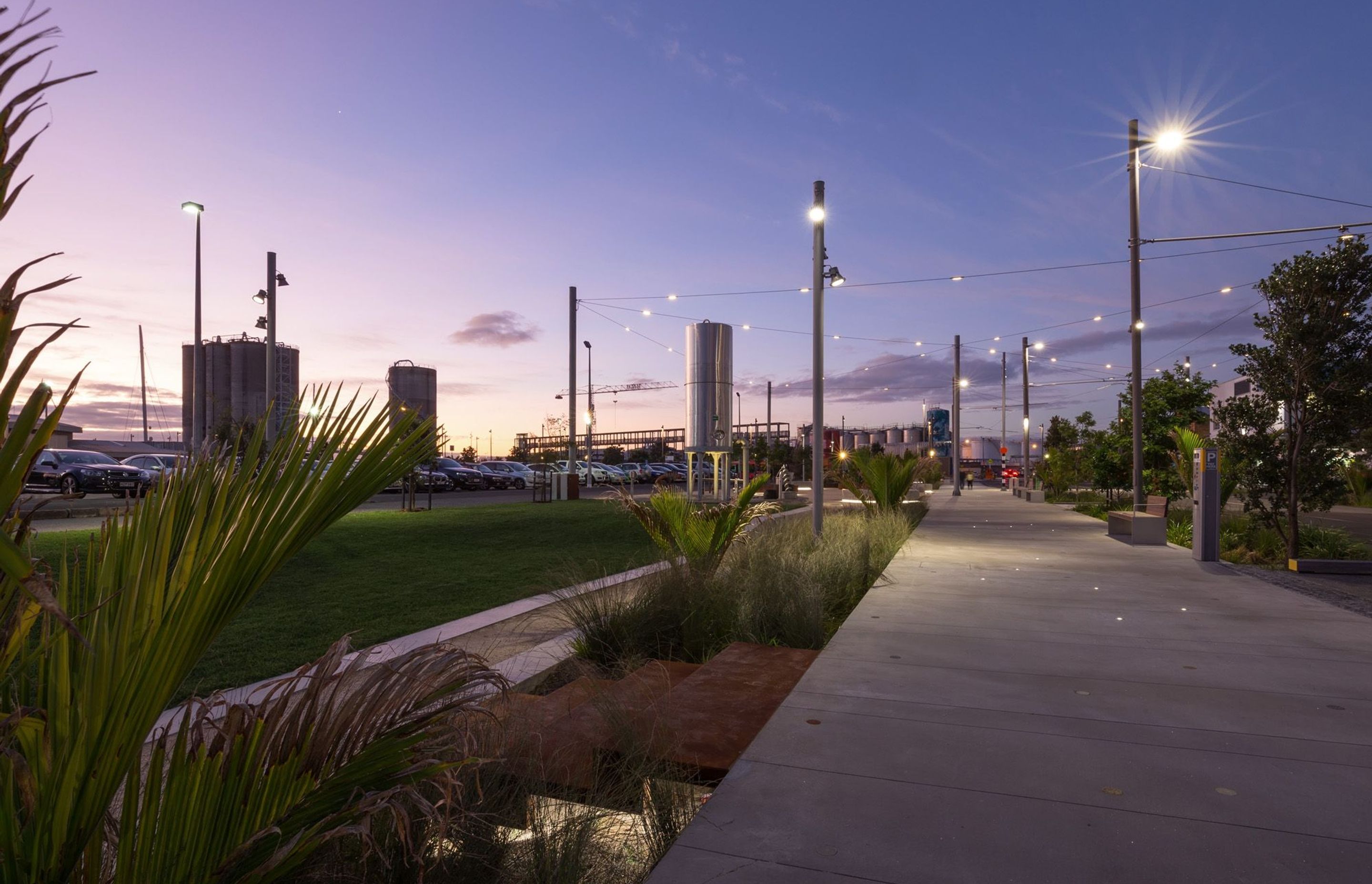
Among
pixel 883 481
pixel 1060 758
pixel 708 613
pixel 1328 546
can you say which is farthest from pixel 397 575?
pixel 1328 546

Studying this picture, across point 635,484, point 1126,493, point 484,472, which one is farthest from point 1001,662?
point 635,484

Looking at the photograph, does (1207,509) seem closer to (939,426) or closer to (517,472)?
(517,472)

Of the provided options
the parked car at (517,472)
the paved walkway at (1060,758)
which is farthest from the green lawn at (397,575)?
the parked car at (517,472)

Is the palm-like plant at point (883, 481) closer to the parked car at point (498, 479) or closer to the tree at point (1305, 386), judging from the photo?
the tree at point (1305, 386)

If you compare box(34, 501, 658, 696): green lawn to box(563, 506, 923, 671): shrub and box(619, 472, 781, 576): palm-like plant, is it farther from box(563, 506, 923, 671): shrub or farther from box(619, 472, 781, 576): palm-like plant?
box(563, 506, 923, 671): shrub

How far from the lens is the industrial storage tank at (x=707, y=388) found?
27.6 metres

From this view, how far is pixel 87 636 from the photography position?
61.6 inches

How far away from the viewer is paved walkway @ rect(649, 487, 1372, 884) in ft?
8.95

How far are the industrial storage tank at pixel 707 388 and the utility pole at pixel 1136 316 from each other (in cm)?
1330

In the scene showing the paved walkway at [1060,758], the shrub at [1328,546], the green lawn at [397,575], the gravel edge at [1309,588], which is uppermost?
the shrub at [1328,546]

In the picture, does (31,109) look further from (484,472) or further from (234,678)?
(484,472)

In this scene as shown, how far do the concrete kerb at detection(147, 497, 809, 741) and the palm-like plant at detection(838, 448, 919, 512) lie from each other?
28.1 feet

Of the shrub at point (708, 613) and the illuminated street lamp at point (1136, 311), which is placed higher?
the illuminated street lamp at point (1136, 311)

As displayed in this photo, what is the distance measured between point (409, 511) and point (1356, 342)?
1893cm
